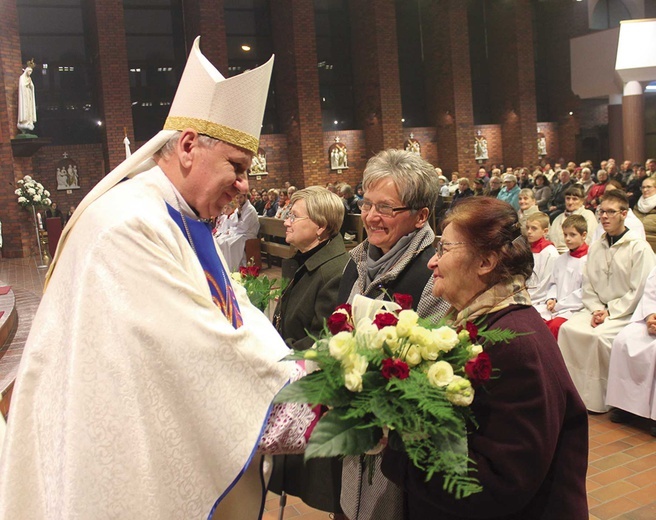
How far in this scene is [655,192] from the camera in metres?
7.73

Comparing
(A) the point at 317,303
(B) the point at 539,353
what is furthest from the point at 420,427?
(A) the point at 317,303

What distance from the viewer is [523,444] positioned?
60.0 inches

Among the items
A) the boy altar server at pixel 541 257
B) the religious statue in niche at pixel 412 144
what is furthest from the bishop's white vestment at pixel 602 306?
the religious statue in niche at pixel 412 144

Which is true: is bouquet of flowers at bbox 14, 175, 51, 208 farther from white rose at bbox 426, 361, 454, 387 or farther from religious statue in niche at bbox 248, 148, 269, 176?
white rose at bbox 426, 361, 454, 387

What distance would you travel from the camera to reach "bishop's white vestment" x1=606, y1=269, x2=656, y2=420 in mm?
4484

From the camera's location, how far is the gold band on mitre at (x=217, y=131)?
1999 millimetres

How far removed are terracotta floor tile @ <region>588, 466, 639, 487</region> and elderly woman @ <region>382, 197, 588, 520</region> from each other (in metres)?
2.28

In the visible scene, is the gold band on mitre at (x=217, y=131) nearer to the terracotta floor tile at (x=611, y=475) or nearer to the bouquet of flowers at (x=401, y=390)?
the bouquet of flowers at (x=401, y=390)

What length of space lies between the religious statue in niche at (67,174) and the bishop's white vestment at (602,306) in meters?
17.1

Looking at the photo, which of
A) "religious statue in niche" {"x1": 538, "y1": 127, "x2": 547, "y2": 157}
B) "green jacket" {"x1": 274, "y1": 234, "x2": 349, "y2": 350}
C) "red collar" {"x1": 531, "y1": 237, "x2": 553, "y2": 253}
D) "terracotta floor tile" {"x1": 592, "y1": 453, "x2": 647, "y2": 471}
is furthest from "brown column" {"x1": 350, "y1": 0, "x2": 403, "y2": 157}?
"green jacket" {"x1": 274, "y1": 234, "x2": 349, "y2": 350}

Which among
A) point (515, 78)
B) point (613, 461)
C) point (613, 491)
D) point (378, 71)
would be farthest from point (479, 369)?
point (515, 78)

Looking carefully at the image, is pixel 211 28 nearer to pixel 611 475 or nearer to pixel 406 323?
pixel 611 475

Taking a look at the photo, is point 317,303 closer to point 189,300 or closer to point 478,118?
point 189,300

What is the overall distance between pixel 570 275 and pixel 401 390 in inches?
187
